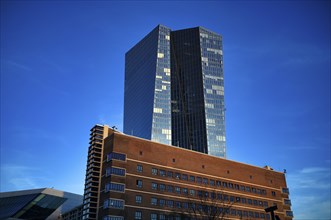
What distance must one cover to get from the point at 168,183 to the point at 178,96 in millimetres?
100019

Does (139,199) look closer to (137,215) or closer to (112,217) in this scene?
(137,215)

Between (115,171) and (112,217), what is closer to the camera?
(112,217)

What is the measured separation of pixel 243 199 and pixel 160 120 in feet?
232

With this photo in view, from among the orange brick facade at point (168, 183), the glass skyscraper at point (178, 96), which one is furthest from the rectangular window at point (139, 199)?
the glass skyscraper at point (178, 96)

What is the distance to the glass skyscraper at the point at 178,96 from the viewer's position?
169 meters

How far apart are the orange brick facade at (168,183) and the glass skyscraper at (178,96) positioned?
57624 millimetres

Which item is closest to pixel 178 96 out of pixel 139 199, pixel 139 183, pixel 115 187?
pixel 139 183

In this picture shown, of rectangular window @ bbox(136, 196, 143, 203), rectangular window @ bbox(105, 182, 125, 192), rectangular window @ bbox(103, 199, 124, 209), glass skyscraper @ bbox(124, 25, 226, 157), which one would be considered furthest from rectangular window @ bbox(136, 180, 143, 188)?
glass skyscraper @ bbox(124, 25, 226, 157)

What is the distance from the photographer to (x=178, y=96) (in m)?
187

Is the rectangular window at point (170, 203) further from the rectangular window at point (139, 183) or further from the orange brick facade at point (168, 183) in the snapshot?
the rectangular window at point (139, 183)

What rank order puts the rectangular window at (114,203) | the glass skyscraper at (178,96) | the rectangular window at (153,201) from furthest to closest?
the glass skyscraper at (178,96)
the rectangular window at (153,201)
the rectangular window at (114,203)

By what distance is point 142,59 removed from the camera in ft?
646

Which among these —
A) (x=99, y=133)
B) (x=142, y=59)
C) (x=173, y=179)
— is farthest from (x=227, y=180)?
(x=142, y=59)

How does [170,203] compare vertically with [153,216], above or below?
above
